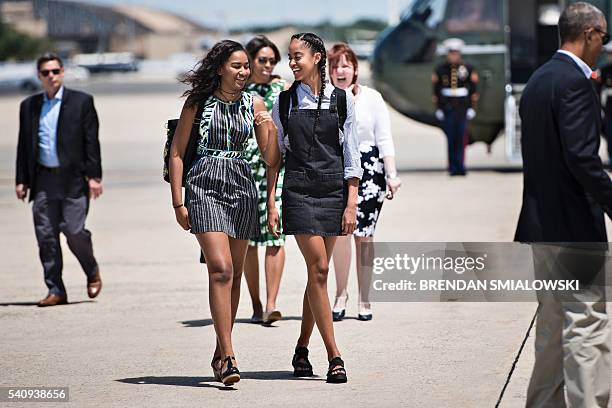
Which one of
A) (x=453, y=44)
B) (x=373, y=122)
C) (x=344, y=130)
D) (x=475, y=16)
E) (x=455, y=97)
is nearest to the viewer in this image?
(x=344, y=130)

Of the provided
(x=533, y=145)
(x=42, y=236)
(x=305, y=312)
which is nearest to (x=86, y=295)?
(x=42, y=236)

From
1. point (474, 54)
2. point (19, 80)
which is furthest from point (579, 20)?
point (19, 80)

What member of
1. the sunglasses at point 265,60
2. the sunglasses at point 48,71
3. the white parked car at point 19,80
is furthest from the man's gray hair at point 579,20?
the white parked car at point 19,80

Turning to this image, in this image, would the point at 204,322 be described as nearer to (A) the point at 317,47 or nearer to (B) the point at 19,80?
(A) the point at 317,47

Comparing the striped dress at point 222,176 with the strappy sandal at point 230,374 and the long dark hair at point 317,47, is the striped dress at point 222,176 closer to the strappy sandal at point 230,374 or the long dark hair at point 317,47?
the long dark hair at point 317,47

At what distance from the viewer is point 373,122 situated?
8.56m

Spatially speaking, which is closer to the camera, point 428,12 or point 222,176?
point 222,176

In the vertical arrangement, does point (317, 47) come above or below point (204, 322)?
above

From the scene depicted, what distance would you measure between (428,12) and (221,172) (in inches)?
527

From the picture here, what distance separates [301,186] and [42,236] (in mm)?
3256

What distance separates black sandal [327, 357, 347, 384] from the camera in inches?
260

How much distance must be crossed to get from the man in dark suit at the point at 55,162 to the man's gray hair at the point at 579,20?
15.5 ft

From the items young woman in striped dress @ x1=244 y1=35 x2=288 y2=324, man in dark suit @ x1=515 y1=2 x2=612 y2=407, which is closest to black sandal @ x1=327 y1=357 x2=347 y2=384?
man in dark suit @ x1=515 y1=2 x2=612 y2=407

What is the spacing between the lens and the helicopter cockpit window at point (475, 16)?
19125 millimetres
